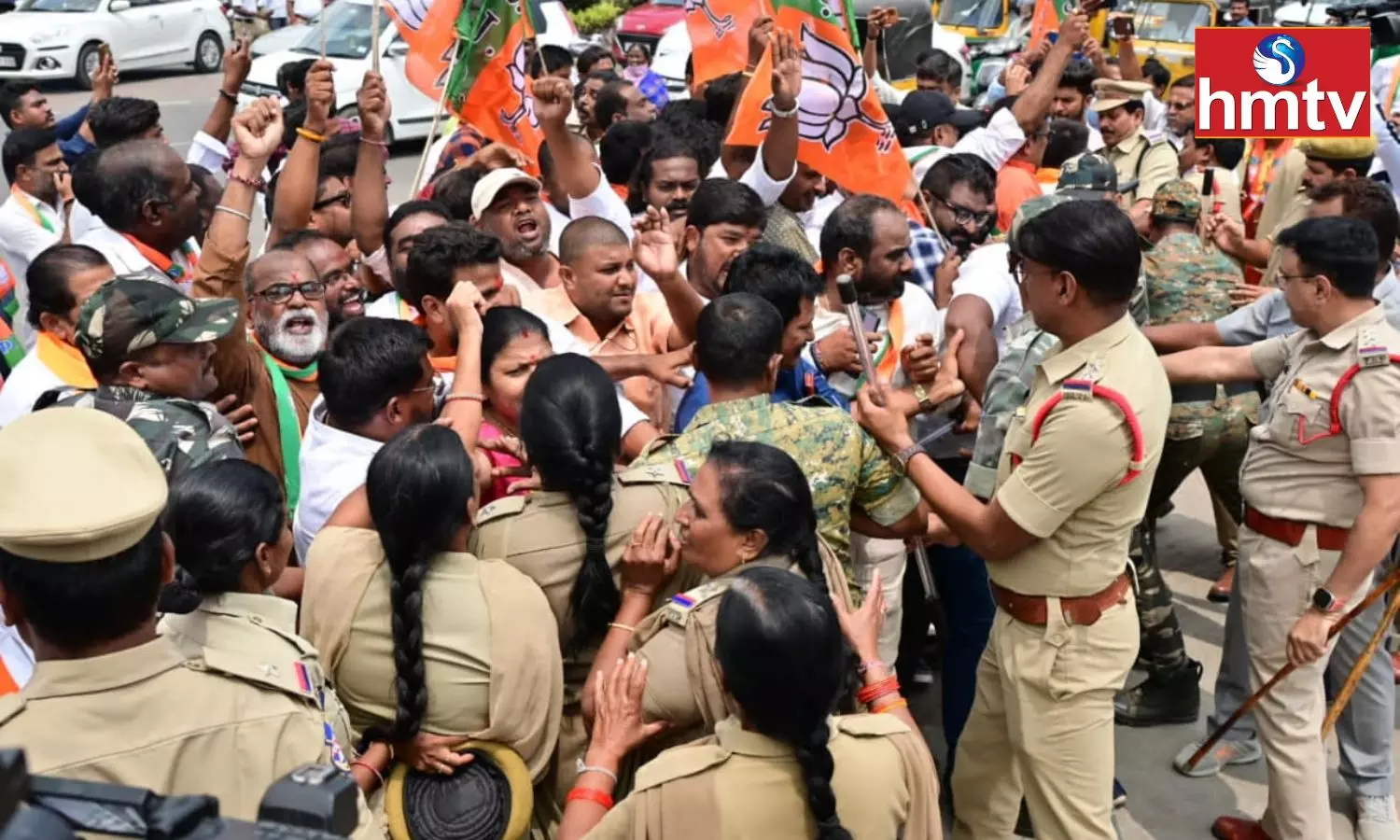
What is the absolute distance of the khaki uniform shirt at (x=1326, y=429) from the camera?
12.8ft

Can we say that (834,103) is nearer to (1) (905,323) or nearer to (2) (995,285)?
(2) (995,285)

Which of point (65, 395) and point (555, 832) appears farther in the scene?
point (65, 395)

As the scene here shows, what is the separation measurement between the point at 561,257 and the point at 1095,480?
2.01m

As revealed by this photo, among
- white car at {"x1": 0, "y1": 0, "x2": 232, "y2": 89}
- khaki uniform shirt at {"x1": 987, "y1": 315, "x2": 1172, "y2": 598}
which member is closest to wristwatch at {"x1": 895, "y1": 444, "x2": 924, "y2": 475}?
khaki uniform shirt at {"x1": 987, "y1": 315, "x2": 1172, "y2": 598}

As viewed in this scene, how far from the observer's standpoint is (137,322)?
3.28 meters

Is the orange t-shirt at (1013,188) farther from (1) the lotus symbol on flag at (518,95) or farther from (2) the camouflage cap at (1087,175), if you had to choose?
(1) the lotus symbol on flag at (518,95)

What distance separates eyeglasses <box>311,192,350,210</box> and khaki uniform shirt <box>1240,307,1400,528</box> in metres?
3.80

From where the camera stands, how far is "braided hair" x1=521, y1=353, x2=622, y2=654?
3043 mm

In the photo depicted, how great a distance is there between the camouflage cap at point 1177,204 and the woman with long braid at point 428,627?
3.53 meters

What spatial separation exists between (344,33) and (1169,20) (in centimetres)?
944

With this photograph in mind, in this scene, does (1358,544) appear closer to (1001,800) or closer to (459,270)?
(1001,800)

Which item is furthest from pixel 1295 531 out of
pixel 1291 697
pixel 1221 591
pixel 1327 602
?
pixel 1221 591

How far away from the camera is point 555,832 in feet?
9.99

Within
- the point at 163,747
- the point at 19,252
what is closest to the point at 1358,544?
the point at 163,747
